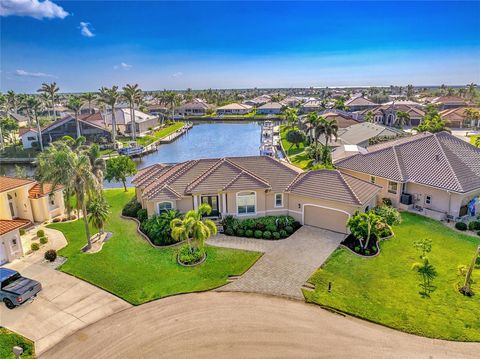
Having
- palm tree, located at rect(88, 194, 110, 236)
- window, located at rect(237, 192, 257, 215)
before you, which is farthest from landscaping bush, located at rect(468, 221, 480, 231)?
palm tree, located at rect(88, 194, 110, 236)

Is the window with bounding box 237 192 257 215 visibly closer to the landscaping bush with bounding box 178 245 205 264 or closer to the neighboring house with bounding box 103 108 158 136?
the landscaping bush with bounding box 178 245 205 264

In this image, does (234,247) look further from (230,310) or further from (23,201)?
(23,201)

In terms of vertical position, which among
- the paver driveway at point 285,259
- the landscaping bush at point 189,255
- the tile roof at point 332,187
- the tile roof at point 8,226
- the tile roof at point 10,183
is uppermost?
the tile roof at point 10,183

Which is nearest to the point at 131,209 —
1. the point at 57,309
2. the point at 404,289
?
the point at 57,309

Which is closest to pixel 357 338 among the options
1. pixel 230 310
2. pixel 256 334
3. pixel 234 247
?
pixel 256 334

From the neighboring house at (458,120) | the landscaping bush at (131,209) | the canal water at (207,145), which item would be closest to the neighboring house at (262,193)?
the landscaping bush at (131,209)

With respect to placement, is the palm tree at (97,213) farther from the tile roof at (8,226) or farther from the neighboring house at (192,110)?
the neighboring house at (192,110)

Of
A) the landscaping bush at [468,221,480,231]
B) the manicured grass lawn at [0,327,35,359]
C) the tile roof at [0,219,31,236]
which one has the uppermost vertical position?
the tile roof at [0,219,31,236]
